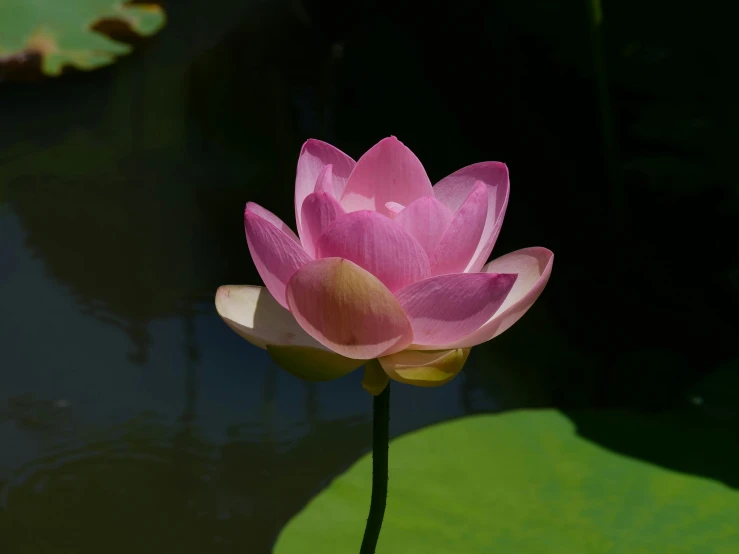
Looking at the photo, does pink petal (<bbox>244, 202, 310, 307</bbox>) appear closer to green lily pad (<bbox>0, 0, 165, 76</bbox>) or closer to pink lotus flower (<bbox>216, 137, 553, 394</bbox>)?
pink lotus flower (<bbox>216, 137, 553, 394</bbox>)

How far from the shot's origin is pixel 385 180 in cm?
52

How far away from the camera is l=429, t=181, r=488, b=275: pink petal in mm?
461

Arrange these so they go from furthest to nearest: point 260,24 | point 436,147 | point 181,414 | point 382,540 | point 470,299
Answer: point 260,24 < point 436,147 < point 181,414 < point 382,540 < point 470,299

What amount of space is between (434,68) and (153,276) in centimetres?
102

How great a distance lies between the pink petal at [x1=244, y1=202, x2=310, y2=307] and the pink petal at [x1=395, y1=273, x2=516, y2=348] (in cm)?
7

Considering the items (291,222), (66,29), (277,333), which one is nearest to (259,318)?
(277,333)

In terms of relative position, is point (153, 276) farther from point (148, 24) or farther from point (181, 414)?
point (148, 24)

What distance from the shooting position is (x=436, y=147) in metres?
1.75

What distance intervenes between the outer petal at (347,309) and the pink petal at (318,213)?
41 mm

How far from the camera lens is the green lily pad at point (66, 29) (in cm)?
191

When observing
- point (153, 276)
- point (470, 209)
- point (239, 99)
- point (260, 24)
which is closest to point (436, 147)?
point (239, 99)

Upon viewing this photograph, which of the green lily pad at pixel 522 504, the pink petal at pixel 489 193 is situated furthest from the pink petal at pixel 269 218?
the green lily pad at pixel 522 504

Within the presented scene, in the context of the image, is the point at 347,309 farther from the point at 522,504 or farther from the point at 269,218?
the point at 522,504

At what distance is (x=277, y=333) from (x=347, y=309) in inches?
3.6
